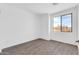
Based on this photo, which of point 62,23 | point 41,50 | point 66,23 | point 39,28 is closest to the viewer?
point 41,50

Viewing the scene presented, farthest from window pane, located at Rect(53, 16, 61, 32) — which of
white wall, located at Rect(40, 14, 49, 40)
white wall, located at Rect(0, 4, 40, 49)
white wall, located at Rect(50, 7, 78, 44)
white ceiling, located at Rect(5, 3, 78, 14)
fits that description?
white wall, located at Rect(0, 4, 40, 49)

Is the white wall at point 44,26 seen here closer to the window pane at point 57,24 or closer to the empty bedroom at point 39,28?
the empty bedroom at point 39,28

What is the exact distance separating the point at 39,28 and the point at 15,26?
2448mm

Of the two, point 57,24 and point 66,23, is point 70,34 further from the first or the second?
point 57,24

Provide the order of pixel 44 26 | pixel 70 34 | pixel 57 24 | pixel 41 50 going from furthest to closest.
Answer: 1. pixel 44 26
2. pixel 57 24
3. pixel 70 34
4. pixel 41 50

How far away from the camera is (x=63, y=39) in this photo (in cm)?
447

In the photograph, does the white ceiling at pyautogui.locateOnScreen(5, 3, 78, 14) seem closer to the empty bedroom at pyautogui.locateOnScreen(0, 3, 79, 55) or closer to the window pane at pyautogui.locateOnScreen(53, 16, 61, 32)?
the empty bedroom at pyautogui.locateOnScreen(0, 3, 79, 55)

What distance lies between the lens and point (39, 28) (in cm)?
578

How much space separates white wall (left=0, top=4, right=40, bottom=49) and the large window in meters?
Answer: 1.53

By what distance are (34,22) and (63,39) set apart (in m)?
2.35

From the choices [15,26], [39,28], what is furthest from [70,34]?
[15,26]

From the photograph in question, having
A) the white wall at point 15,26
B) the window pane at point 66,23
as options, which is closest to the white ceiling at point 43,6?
the white wall at point 15,26
